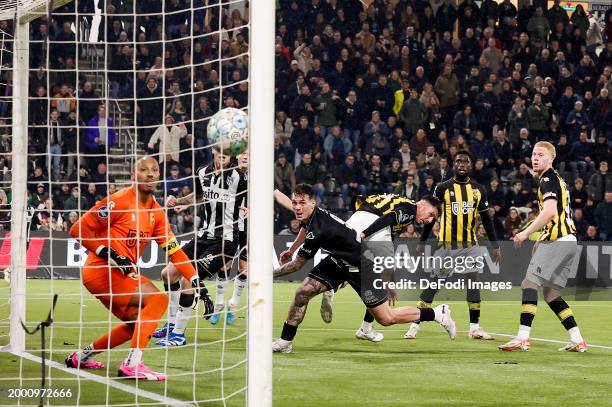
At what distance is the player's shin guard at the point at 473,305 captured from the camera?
12.0 m

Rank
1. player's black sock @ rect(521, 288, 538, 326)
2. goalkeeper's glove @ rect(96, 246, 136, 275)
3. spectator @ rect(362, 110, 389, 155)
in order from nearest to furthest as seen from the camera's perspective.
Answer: goalkeeper's glove @ rect(96, 246, 136, 275)
player's black sock @ rect(521, 288, 538, 326)
spectator @ rect(362, 110, 389, 155)

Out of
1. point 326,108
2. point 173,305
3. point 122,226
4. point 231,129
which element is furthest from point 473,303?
point 326,108

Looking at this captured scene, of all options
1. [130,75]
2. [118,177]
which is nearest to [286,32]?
[130,75]

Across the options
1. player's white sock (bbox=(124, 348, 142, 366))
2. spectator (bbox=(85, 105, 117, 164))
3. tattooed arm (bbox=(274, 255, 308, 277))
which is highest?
spectator (bbox=(85, 105, 117, 164))

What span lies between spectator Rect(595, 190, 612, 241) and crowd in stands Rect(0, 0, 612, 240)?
0.03m

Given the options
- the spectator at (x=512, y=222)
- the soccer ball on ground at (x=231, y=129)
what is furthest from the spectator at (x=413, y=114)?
the soccer ball on ground at (x=231, y=129)

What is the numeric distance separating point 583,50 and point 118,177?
13.5m

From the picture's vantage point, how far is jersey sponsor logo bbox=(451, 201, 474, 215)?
12500mm

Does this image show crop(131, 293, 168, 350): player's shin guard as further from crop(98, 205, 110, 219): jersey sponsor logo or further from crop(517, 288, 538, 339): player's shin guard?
crop(517, 288, 538, 339): player's shin guard

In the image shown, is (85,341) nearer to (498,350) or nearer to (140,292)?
(140,292)

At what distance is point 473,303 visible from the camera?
12.0 m

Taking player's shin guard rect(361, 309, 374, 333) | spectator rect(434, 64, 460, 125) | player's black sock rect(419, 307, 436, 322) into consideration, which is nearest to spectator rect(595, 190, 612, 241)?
spectator rect(434, 64, 460, 125)

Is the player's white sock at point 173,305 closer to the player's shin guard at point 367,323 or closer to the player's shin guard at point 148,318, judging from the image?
the player's shin guard at point 367,323

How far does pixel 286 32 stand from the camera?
81.9 feet
